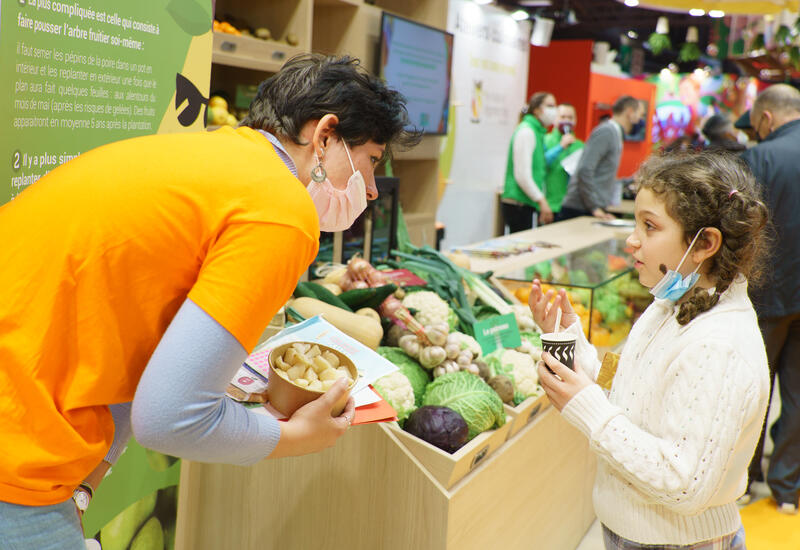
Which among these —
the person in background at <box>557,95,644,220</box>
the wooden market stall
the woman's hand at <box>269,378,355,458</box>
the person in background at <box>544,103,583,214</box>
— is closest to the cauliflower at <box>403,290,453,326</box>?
the wooden market stall

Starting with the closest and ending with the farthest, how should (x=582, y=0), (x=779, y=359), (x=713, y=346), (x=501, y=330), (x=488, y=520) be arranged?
(x=713, y=346), (x=488, y=520), (x=501, y=330), (x=779, y=359), (x=582, y=0)

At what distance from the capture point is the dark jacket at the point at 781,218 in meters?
3.65

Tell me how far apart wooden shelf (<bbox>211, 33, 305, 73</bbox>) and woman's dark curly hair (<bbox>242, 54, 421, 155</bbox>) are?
2.75 m

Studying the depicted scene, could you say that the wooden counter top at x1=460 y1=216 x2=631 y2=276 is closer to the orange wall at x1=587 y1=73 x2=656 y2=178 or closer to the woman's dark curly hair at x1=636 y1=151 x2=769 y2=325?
the woman's dark curly hair at x1=636 y1=151 x2=769 y2=325

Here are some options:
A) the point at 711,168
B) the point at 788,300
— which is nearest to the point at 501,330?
the point at 711,168

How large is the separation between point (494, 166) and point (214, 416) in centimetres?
944

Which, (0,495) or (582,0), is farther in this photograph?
(582,0)

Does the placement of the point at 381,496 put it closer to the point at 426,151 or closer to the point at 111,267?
the point at 111,267

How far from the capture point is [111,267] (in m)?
1.09

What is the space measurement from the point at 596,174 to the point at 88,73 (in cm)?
626

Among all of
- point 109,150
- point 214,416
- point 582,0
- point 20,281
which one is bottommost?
point 214,416

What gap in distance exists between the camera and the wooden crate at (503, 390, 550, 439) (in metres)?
2.55

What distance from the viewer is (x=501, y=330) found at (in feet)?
9.28

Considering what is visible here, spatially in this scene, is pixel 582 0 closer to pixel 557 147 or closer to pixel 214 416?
pixel 557 147
